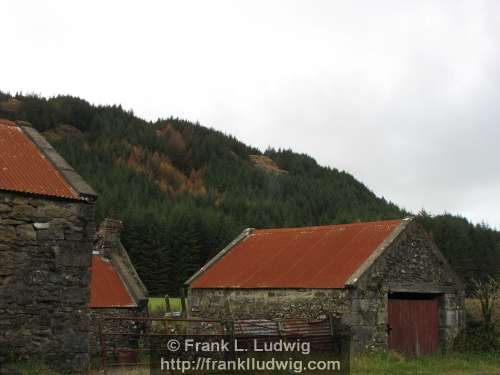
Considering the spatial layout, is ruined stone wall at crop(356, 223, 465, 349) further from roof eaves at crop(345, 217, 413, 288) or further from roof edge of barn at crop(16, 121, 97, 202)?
roof edge of barn at crop(16, 121, 97, 202)

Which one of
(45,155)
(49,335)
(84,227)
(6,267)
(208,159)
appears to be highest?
(208,159)

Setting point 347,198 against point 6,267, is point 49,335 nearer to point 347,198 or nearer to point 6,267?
point 6,267

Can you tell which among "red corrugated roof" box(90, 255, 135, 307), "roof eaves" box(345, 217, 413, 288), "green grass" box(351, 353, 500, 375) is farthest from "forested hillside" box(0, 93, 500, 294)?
"green grass" box(351, 353, 500, 375)

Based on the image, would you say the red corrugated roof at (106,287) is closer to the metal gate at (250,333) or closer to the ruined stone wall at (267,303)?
the metal gate at (250,333)

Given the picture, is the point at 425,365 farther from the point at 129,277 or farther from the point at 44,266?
the point at 129,277

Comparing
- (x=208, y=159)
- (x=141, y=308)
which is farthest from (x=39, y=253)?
(x=208, y=159)

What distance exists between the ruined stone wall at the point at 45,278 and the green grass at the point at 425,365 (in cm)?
701

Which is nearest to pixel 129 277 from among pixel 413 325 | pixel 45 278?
pixel 413 325

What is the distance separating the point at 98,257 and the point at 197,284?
4.09m

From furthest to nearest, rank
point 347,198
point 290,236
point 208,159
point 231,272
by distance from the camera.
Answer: point 208,159 < point 347,198 < point 290,236 < point 231,272

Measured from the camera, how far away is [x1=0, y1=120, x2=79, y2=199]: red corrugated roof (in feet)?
45.6

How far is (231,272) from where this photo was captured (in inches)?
956

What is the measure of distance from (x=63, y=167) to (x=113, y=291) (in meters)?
9.03

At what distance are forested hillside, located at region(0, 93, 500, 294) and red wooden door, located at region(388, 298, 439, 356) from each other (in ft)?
104
